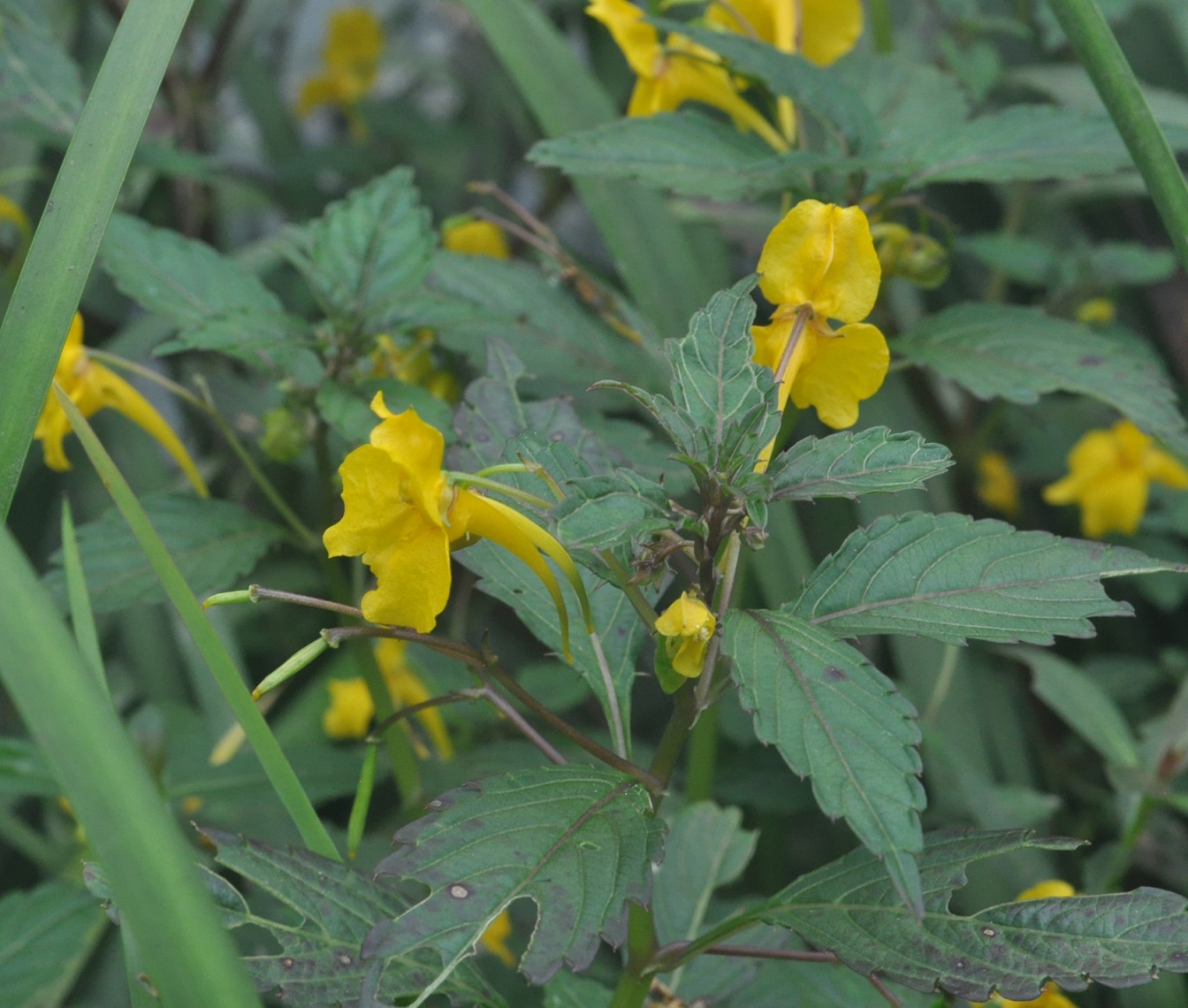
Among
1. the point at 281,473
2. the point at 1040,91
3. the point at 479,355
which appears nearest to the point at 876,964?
the point at 479,355

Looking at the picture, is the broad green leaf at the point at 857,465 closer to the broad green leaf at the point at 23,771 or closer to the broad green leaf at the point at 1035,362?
the broad green leaf at the point at 1035,362

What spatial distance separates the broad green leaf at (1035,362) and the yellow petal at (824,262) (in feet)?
0.77

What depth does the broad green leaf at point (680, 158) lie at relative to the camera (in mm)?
674

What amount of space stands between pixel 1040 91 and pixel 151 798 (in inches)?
47.8

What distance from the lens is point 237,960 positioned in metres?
0.32

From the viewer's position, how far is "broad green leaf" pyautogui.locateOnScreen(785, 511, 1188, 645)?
1.41ft

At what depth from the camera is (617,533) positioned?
A: 0.39m

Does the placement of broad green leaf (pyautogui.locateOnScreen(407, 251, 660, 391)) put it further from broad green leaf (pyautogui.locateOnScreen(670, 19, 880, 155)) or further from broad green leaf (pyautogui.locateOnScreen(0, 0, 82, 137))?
broad green leaf (pyautogui.locateOnScreen(0, 0, 82, 137))

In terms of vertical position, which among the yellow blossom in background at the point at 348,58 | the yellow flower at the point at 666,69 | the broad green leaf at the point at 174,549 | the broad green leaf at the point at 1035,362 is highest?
the yellow blossom in background at the point at 348,58

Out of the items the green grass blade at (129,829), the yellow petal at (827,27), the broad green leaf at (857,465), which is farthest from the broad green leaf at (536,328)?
the green grass blade at (129,829)

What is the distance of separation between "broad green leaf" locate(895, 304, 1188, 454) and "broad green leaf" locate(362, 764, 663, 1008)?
0.39m

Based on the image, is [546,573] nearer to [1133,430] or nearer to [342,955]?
[342,955]

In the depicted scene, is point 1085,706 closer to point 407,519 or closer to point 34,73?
point 407,519

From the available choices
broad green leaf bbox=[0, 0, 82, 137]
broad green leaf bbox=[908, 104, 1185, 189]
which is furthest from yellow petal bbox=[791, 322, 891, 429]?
broad green leaf bbox=[0, 0, 82, 137]
